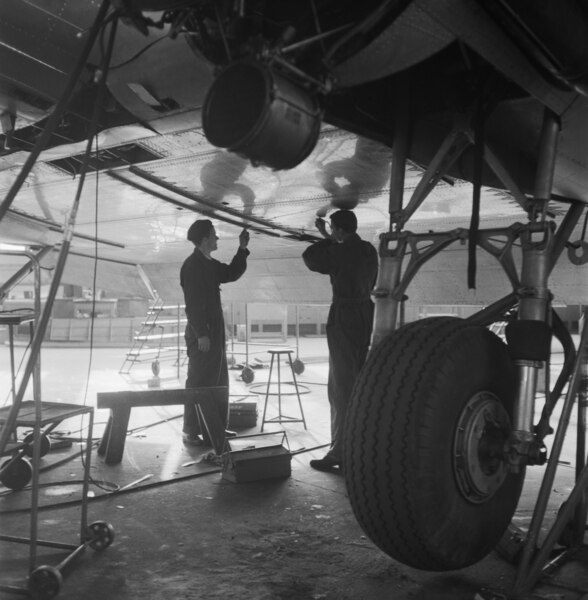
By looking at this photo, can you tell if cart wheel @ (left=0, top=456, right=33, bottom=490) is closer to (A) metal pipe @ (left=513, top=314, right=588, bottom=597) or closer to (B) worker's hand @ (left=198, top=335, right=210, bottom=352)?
(B) worker's hand @ (left=198, top=335, right=210, bottom=352)

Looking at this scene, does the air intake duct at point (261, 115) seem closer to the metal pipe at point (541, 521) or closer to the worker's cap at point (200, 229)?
the metal pipe at point (541, 521)

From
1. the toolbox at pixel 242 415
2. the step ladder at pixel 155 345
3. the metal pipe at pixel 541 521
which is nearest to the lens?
the metal pipe at pixel 541 521

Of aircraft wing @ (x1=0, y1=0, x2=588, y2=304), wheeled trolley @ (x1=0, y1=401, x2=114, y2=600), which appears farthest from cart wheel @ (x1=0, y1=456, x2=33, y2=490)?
aircraft wing @ (x1=0, y1=0, x2=588, y2=304)

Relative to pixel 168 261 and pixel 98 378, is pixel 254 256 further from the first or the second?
pixel 98 378

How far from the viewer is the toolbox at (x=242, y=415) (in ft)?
18.3

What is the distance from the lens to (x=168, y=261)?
776 centimetres

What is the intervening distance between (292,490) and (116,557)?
1.27m

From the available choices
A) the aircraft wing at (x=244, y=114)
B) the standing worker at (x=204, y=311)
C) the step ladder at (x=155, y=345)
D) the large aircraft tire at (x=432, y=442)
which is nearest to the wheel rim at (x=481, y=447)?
the large aircraft tire at (x=432, y=442)

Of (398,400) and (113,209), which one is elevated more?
(113,209)

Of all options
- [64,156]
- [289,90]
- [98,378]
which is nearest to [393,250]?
[289,90]

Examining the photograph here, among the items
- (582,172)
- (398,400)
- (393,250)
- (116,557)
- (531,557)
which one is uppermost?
(582,172)

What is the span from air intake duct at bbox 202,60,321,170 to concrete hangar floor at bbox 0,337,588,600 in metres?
1.64

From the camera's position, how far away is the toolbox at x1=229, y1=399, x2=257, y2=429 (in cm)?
558

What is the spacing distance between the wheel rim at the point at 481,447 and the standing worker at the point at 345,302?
7.30 feet
